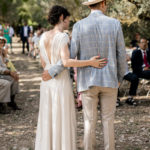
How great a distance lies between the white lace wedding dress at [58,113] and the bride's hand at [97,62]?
1.69 feet

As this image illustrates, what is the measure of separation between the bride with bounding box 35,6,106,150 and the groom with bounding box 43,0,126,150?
18cm

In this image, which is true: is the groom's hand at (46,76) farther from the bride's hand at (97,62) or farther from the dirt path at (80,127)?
the dirt path at (80,127)

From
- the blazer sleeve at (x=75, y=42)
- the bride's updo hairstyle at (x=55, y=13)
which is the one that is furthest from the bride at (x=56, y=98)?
the blazer sleeve at (x=75, y=42)

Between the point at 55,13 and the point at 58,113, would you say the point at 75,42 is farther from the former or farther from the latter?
the point at 58,113

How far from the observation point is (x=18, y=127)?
634 cm

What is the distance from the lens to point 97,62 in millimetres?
3592

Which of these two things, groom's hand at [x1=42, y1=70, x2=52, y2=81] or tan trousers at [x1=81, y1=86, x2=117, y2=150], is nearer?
tan trousers at [x1=81, y1=86, x2=117, y2=150]

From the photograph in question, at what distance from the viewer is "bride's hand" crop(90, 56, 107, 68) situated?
360 centimetres

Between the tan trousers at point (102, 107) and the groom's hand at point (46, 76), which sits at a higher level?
the groom's hand at point (46, 76)

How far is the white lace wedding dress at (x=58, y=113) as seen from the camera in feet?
13.2

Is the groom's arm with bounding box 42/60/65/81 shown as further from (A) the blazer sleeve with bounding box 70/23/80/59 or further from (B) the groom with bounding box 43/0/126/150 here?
(A) the blazer sleeve with bounding box 70/23/80/59

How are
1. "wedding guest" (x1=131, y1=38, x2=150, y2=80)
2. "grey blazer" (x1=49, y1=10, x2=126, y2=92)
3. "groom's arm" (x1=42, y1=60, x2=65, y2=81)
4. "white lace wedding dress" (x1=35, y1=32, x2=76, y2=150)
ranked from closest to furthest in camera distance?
"grey blazer" (x1=49, y1=10, x2=126, y2=92), "groom's arm" (x1=42, y1=60, x2=65, y2=81), "white lace wedding dress" (x1=35, y1=32, x2=76, y2=150), "wedding guest" (x1=131, y1=38, x2=150, y2=80)

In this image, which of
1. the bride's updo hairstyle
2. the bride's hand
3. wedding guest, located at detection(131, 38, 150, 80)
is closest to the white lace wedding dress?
the bride's updo hairstyle

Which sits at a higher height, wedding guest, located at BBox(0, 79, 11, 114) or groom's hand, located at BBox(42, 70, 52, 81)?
groom's hand, located at BBox(42, 70, 52, 81)
